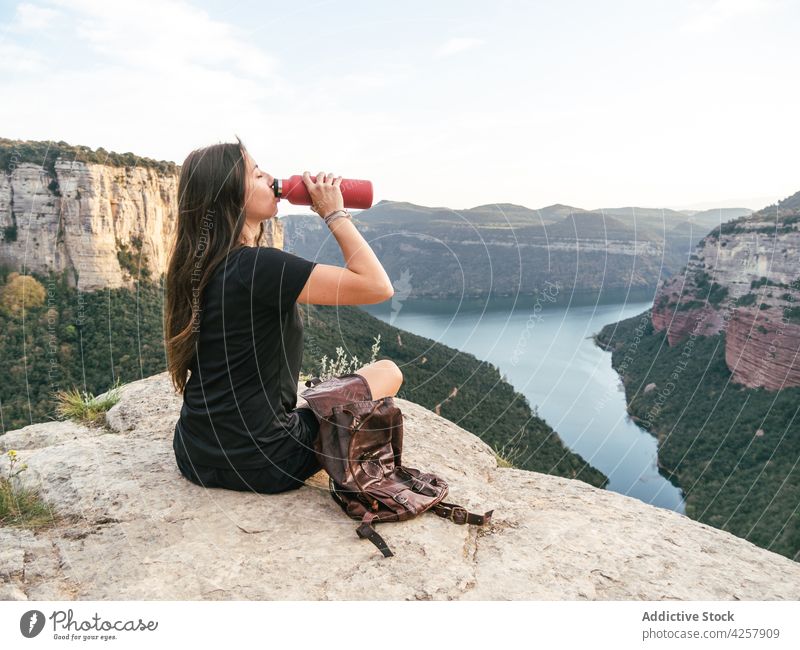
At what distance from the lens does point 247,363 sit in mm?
2479

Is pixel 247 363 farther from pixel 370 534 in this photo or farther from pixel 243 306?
pixel 370 534

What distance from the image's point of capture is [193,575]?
2137 millimetres

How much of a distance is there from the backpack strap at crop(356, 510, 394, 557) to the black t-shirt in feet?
1.70

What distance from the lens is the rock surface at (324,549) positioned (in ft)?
6.97

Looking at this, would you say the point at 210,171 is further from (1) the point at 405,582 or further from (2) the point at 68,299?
(2) the point at 68,299

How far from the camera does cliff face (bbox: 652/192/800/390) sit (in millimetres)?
24406

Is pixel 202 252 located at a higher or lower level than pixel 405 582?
higher

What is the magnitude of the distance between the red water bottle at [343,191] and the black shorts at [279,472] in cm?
105
